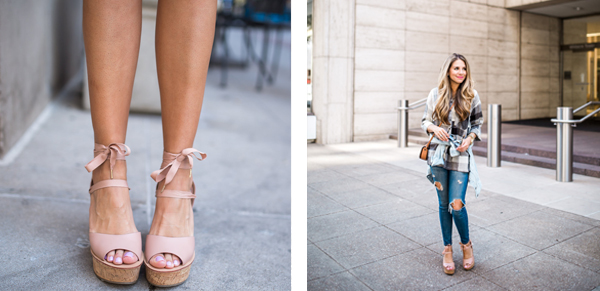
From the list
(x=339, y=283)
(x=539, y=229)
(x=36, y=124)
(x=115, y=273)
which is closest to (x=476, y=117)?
(x=539, y=229)

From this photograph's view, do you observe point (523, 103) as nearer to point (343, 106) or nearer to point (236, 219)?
point (343, 106)

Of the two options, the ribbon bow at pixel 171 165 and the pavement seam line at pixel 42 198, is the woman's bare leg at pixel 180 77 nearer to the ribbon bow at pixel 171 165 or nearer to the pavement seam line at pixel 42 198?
the ribbon bow at pixel 171 165

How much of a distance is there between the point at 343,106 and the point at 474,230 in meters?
0.74

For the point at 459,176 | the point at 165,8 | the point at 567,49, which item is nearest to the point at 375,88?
the point at 459,176

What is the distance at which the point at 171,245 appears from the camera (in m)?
1.07

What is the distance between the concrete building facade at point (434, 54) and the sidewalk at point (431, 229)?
0.53ft

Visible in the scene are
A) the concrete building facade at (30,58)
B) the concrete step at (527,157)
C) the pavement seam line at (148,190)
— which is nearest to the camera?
the concrete step at (527,157)

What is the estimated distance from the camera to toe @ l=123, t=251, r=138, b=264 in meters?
1.00

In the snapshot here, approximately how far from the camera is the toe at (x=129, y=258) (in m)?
1.00

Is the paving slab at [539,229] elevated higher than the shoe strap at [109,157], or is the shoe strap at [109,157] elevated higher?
the shoe strap at [109,157]

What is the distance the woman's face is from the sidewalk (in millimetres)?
272

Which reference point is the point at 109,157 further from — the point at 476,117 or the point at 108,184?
the point at 476,117

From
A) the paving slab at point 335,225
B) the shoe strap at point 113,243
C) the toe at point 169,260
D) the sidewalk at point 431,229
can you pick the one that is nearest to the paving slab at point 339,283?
the sidewalk at point 431,229

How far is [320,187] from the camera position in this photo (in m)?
1.27
